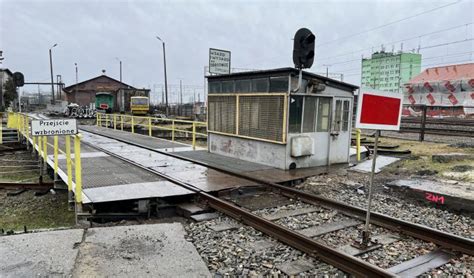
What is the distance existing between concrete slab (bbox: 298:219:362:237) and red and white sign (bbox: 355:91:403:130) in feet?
5.68

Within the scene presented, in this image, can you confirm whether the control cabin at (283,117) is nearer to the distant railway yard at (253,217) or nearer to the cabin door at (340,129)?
the cabin door at (340,129)

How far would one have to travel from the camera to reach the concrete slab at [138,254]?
3.88 meters

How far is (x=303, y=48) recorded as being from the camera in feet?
27.7

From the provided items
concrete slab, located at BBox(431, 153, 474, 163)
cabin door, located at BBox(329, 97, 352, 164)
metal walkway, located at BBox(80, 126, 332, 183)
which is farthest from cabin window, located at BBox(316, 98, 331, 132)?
concrete slab, located at BBox(431, 153, 474, 163)

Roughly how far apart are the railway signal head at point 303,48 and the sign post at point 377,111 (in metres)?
4.03

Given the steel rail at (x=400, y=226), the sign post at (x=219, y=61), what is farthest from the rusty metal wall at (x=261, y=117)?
the sign post at (x=219, y=61)

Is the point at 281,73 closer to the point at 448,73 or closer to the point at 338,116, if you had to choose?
the point at 338,116

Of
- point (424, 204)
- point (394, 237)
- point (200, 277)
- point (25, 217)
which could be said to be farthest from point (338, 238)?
point (25, 217)

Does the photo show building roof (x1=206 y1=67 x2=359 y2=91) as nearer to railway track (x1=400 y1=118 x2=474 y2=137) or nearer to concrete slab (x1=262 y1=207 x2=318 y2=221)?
concrete slab (x1=262 y1=207 x2=318 y2=221)

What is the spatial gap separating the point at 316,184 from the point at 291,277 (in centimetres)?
446

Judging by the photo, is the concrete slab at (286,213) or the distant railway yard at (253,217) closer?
the distant railway yard at (253,217)

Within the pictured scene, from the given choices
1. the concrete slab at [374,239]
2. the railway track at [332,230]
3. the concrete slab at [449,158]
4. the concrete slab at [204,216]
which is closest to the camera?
the railway track at [332,230]

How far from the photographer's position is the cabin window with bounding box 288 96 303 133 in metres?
9.23

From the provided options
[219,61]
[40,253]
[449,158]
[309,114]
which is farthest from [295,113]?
[219,61]
